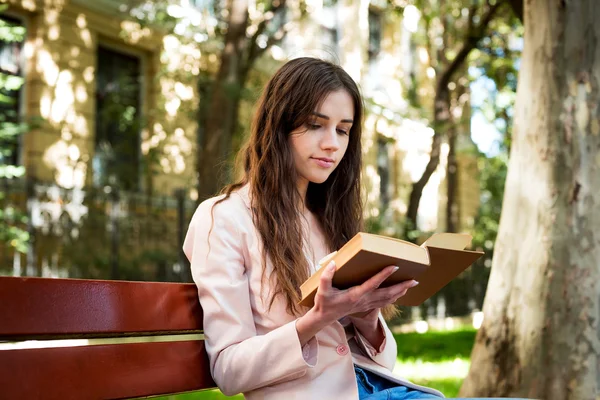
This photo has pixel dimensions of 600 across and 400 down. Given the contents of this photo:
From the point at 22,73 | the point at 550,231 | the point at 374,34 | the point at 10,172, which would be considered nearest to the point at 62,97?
the point at 22,73

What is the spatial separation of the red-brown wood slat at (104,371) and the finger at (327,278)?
539 mm

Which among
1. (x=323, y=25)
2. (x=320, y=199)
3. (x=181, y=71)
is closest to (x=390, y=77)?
(x=323, y=25)

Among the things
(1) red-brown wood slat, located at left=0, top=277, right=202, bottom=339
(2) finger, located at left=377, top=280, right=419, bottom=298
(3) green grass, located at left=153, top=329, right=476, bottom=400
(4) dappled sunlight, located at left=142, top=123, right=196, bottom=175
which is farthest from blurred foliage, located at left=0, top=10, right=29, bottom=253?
(2) finger, located at left=377, top=280, right=419, bottom=298

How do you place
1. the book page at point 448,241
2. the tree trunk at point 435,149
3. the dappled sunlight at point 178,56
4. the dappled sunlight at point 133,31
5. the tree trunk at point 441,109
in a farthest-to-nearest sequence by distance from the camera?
the dappled sunlight at point 178,56, the dappled sunlight at point 133,31, the tree trunk at point 435,149, the tree trunk at point 441,109, the book page at point 448,241

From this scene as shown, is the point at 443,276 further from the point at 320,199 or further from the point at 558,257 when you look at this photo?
the point at 558,257

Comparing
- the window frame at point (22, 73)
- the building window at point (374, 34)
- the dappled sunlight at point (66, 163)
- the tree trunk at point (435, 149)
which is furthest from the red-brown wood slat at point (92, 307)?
the building window at point (374, 34)

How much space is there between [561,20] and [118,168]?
8876mm

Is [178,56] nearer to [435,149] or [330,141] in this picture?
[435,149]

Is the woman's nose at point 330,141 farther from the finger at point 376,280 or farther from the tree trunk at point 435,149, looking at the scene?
the tree trunk at point 435,149

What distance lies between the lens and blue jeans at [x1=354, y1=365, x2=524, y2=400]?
2.42 m

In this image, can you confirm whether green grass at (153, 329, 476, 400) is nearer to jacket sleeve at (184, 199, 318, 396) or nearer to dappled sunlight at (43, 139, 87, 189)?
jacket sleeve at (184, 199, 318, 396)

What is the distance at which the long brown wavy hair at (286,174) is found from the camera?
7.78 ft

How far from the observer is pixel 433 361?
841cm

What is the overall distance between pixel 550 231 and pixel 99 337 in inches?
116
